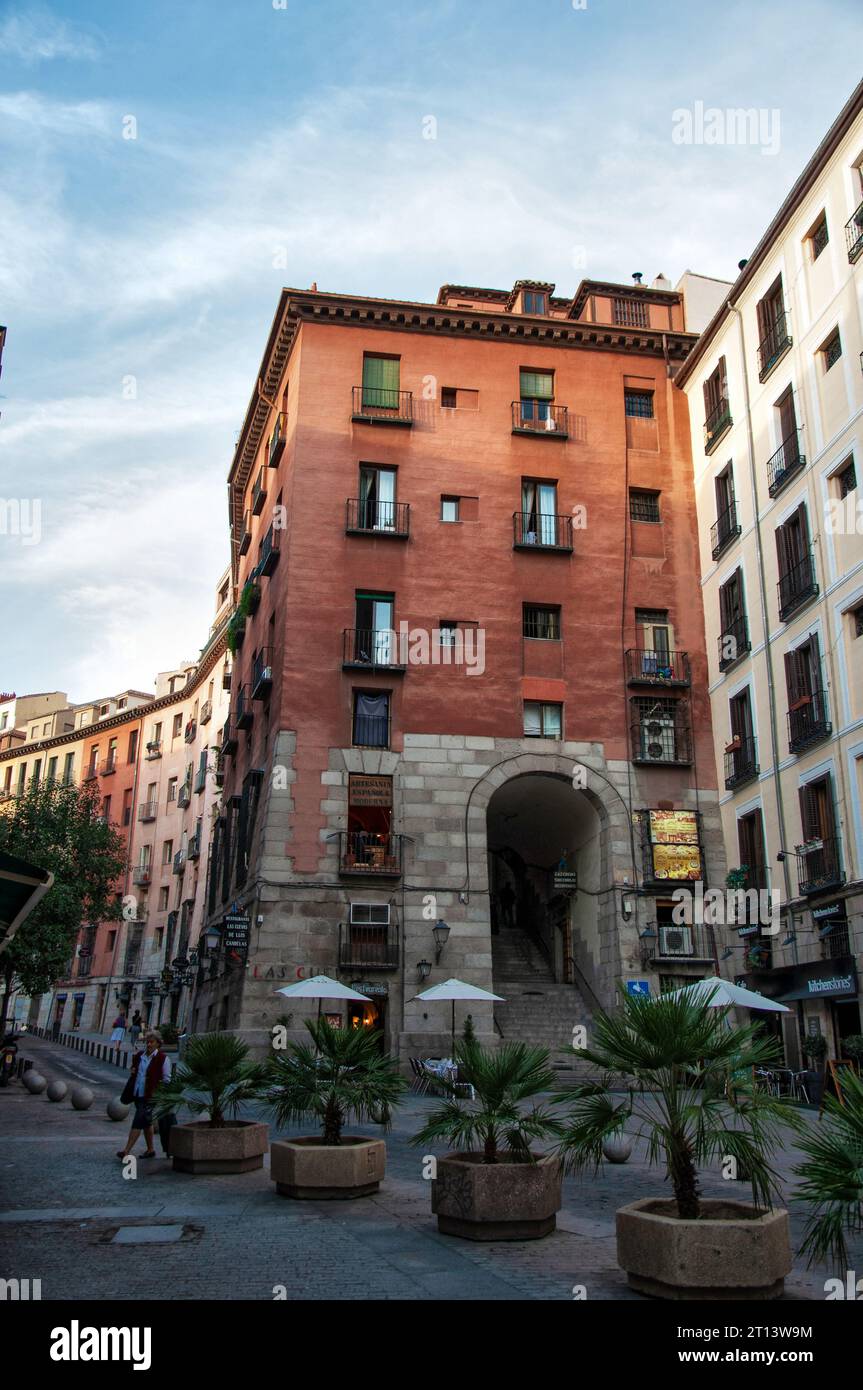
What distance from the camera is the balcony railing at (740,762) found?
2977cm

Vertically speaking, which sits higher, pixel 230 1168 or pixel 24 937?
pixel 24 937

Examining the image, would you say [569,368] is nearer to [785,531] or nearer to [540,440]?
[540,440]

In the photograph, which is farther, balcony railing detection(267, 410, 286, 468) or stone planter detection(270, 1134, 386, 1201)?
balcony railing detection(267, 410, 286, 468)

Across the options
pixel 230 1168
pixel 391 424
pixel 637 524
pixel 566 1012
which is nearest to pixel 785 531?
pixel 637 524

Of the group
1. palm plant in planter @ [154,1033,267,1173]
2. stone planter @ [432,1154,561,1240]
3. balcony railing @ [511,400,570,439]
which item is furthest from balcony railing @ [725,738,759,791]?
stone planter @ [432,1154,561,1240]

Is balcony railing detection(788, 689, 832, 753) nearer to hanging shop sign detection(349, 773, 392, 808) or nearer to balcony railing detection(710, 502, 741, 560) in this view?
balcony railing detection(710, 502, 741, 560)

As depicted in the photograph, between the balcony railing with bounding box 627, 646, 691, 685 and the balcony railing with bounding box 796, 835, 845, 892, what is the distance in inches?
299

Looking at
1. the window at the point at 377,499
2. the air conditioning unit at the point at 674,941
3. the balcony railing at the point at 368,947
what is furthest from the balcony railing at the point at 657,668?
the balcony railing at the point at 368,947

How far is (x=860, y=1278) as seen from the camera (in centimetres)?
818

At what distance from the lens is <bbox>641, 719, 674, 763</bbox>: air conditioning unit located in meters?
32.0

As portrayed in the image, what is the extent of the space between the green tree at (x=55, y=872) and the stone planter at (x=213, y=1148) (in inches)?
844

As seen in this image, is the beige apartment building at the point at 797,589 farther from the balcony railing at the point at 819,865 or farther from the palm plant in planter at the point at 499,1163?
the palm plant in planter at the point at 499,1163
